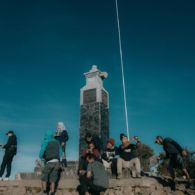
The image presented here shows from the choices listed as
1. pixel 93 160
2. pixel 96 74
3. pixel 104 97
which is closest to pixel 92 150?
pixel 93 160

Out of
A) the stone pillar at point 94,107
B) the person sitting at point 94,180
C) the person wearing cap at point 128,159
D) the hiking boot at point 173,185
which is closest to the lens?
the person sitting at point 94,180

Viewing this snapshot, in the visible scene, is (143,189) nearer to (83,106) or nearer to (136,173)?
(136,173)

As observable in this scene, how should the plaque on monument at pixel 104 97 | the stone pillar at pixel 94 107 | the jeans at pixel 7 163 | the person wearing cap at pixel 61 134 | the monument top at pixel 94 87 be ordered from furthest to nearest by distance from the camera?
the plaque on monument at pixel 104 97 < the monument top at pixel 94 87 < the stone pillar at pixel 94 107 < the person wearing cap at pixel 61 134 < the jeans at pixel 7 163

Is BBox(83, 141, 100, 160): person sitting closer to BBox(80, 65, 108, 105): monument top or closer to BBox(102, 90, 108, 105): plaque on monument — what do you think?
BBox(80, 65, 108, 105): monument top

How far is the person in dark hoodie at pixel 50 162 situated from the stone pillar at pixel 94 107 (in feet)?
27.6

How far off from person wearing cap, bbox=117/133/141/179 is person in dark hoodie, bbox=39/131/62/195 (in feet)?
6.27

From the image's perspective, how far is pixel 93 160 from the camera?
23.3 ft

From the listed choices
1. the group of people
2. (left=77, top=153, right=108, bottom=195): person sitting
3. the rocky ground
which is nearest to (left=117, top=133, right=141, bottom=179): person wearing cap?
the group of people

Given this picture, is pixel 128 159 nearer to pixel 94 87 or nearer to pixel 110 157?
pixel 110 157

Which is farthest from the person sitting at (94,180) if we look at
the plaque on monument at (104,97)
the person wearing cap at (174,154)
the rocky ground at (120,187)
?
the plaque on monument at (104,97)

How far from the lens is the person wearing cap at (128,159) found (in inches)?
318

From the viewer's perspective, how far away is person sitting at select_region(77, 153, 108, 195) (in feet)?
21.6

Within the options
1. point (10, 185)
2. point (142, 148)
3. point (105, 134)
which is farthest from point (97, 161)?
point (142, 148)

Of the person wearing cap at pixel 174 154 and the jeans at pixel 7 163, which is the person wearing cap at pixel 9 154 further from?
the person wearing cap at pixel 174 154
